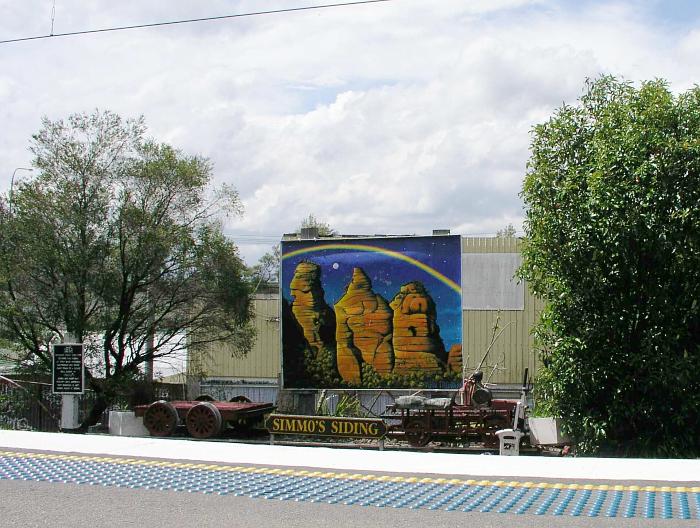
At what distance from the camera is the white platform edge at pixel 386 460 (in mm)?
10062

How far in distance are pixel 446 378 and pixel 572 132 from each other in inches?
261

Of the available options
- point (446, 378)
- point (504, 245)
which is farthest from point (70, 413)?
point (504, 245)

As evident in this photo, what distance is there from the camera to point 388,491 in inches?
356

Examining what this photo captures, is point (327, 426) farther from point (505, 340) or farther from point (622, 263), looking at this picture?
point (505, 340)

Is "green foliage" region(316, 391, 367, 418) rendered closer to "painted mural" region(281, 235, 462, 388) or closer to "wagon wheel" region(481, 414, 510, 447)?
"painted mural" region(281, 235, 462, 388)

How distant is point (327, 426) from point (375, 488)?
843 centimetres

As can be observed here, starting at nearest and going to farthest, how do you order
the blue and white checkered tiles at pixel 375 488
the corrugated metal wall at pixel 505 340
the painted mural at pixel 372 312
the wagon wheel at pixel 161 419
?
the blue and white checkered tiles at pixel 375 488, the wagon wheel at pixel 161 419, the painted mural at pixel 372 312, the corrugated metal wall at pixel 505 340

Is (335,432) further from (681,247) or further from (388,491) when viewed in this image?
(388,491)

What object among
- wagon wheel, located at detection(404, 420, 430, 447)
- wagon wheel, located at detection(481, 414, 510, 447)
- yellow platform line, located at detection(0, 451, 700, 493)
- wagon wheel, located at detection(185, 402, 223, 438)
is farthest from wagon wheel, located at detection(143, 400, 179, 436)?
yellow platform line, located at detection(0, 451, 700, 493)

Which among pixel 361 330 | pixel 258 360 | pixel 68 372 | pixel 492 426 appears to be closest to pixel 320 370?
pixel 361 330

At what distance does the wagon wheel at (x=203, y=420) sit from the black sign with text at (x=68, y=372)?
2458mm

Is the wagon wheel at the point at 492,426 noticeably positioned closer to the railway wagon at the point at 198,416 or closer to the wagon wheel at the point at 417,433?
the wagon wheel at the point at 417,433

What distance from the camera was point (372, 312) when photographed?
2094 centimetres

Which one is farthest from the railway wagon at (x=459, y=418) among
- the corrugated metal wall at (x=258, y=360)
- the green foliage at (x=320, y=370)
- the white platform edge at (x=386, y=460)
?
the corrugated metal wall at (x=258, y=360)
